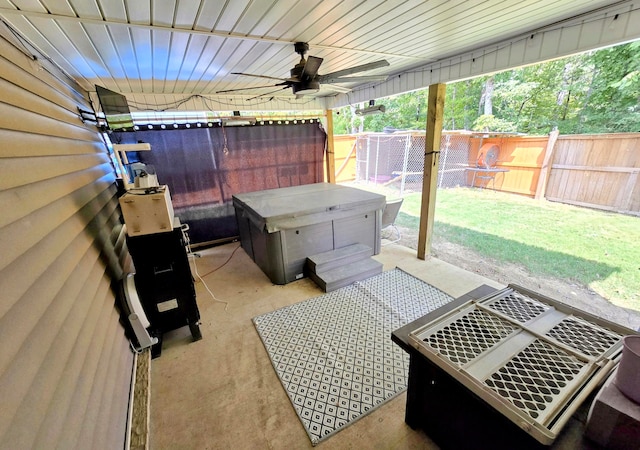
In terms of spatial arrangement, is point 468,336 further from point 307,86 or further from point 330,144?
point 330,144

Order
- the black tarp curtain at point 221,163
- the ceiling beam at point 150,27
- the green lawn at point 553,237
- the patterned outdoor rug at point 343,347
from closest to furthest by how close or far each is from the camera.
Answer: the ceiling beam at point 150,27, the patterned outdoor rug at point 343,347, the green lawn at point 553,237, the black tarp curtain at point 221,163

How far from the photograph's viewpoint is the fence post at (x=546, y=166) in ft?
18.7

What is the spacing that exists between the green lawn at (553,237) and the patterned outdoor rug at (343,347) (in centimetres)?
167

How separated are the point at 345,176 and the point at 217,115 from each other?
4.07m

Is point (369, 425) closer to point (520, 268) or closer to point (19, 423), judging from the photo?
point (19, 423)

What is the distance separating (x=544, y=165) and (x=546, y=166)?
2.0 inches

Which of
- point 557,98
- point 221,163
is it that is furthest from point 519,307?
point 557,98

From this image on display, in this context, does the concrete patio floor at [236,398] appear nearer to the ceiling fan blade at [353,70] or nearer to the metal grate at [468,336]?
the metal grate at [468,336]

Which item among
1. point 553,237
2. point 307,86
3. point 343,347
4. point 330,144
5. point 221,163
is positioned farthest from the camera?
point 330,144

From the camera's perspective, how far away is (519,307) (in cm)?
138

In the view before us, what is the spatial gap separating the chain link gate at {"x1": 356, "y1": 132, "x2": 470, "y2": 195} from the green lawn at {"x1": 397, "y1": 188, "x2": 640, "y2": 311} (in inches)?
71.2

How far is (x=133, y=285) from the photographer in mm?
1950

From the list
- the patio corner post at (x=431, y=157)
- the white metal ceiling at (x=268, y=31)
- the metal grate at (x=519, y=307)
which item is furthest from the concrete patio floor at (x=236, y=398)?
the white metal ceiling at (x=268, y=31)

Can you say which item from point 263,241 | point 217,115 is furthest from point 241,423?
point 217,115
